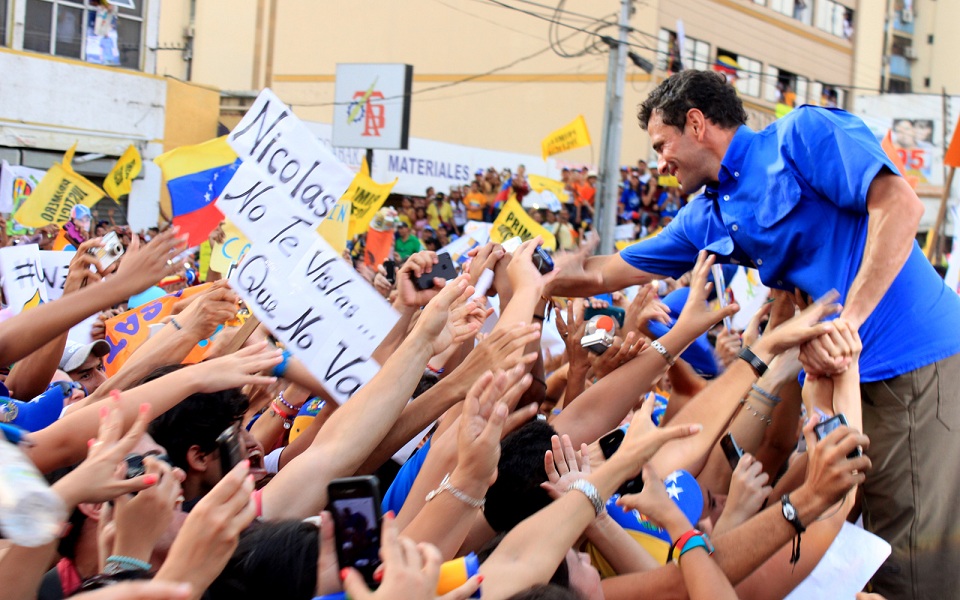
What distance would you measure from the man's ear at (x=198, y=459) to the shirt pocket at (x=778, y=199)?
1935mm

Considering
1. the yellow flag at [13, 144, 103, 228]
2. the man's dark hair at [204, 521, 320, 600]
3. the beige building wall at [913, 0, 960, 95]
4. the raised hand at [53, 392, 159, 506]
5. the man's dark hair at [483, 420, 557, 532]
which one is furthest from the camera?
the beige building wall at [913, 0, 960, 95]

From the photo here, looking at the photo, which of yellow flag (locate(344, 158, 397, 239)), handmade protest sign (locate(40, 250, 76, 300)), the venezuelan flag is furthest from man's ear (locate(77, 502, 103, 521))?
yellow flag (locate(344, 158, 397, 239))

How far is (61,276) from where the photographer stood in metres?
7.36

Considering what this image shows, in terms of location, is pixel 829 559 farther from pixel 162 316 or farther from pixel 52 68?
pixel 52 68

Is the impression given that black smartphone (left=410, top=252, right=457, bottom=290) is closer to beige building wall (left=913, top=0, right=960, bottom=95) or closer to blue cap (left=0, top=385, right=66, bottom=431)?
blue cap (left=0, top=385, right=66, bottom=431)

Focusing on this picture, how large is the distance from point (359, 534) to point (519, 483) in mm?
1091

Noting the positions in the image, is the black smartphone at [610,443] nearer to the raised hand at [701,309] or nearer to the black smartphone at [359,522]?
the raised hand at [701,309]

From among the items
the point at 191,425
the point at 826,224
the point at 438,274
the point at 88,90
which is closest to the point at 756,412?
the point at 826,224

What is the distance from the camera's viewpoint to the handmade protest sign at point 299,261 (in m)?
4.06

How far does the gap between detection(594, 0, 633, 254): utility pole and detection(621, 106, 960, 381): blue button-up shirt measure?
526 inches

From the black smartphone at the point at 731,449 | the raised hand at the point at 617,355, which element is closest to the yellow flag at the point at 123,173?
the raised hand at the point at 617,355

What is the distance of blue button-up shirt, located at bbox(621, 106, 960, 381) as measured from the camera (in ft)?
11.2

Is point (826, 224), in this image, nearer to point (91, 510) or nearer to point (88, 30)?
point (91, 510)

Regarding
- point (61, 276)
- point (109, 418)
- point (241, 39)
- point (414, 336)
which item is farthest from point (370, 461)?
point (241, 39)
